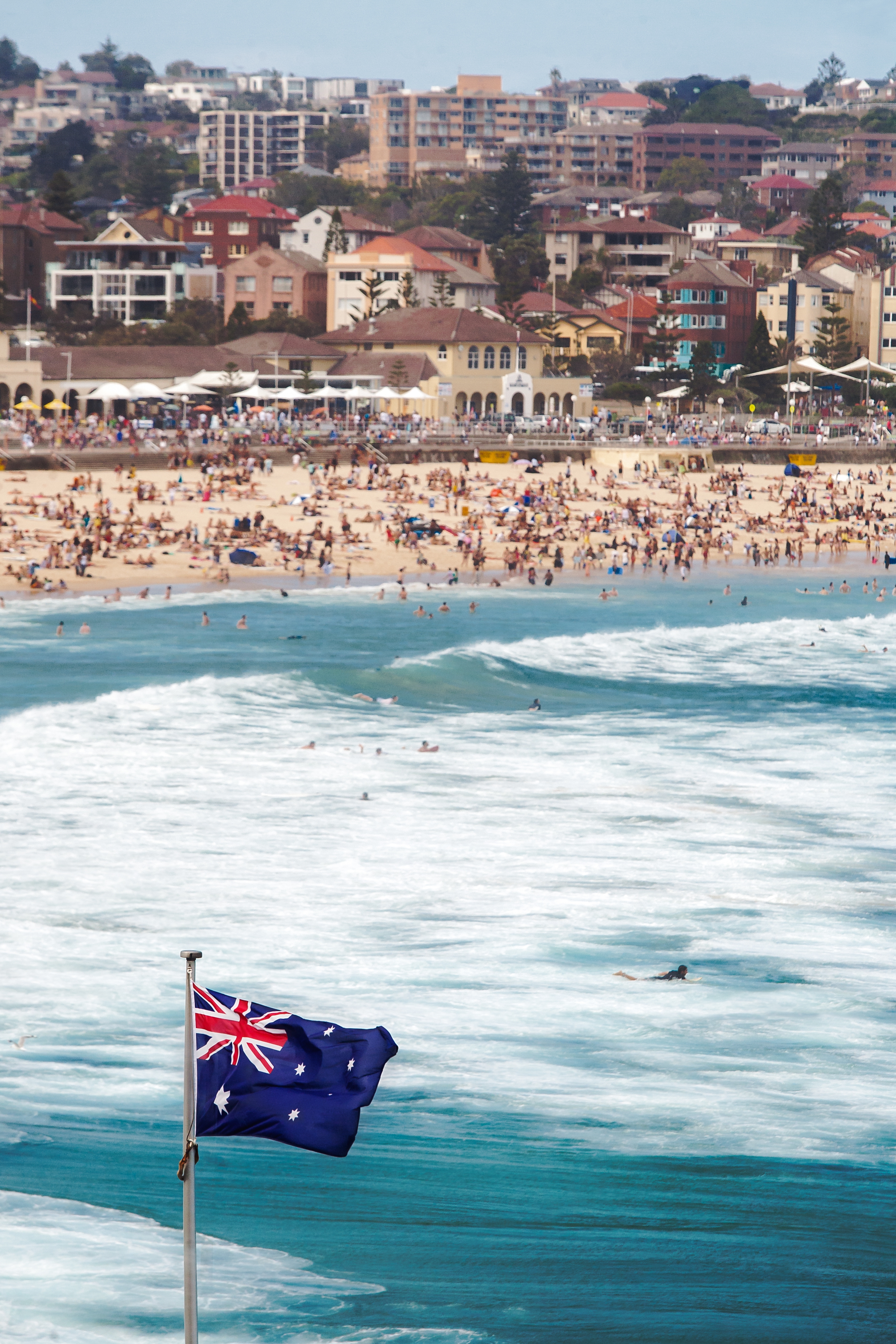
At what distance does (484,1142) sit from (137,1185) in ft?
8.25

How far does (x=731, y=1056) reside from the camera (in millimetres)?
13828

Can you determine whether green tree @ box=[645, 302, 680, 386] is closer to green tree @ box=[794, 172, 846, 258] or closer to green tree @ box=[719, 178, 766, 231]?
green tree @ box=[794, 172, 846, 258]

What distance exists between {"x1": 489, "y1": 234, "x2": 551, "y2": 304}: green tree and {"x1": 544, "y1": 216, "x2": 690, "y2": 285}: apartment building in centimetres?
126

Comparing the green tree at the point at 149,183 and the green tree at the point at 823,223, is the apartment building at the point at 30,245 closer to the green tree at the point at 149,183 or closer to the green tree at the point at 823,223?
the green tree at the point at 149,183

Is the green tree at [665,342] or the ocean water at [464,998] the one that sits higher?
the green tree at [665,342]

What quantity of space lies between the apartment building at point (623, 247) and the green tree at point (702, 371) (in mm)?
21026

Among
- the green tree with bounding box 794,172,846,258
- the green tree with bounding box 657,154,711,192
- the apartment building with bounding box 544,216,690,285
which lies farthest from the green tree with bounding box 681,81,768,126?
the apartment building with bounding box 544,216,690,285

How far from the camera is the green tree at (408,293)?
82.3 m

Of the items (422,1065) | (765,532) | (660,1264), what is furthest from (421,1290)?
(765,532)

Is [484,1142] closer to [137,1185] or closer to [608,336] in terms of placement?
[137,1185]

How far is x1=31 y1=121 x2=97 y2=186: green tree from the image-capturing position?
15888 cm

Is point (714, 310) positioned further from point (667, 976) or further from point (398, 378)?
point (667, 976)

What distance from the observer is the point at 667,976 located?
15438 mm

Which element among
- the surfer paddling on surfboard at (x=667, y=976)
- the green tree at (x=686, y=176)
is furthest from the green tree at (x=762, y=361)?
the green tree at (x=686, y=176)
